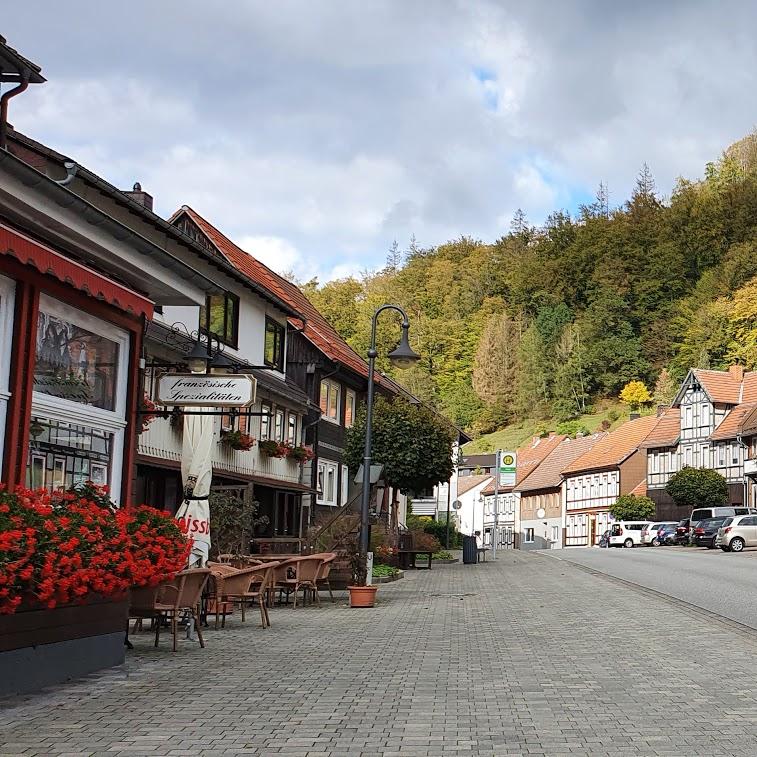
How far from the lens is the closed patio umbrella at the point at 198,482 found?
1473 cm

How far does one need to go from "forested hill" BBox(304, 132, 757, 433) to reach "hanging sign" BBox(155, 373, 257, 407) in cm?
8228

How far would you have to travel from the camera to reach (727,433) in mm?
71312

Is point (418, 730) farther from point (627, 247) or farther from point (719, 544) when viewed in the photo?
point (627, 247)

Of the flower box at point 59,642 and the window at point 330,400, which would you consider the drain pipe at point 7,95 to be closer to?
the flower box at point 59,642

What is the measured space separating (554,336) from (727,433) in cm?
4330

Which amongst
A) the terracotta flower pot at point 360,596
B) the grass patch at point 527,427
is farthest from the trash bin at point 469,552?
the grass patch at point 527,427

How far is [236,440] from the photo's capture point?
2730 cm

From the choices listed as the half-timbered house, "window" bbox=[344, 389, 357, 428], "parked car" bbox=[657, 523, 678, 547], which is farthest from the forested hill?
"window" bbox=[344, 389, 357, 428]

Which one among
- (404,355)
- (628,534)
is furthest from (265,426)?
(628,534)

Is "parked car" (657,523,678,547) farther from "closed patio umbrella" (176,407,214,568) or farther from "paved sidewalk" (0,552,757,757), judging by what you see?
"closed patio umbrella" (176,407,214,568)

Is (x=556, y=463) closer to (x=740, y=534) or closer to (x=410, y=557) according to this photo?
(x=740, y=534)

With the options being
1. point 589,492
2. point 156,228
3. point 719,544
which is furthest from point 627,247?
point 156,228

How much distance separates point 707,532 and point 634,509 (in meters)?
23.8

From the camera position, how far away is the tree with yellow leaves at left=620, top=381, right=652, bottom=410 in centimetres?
10444
